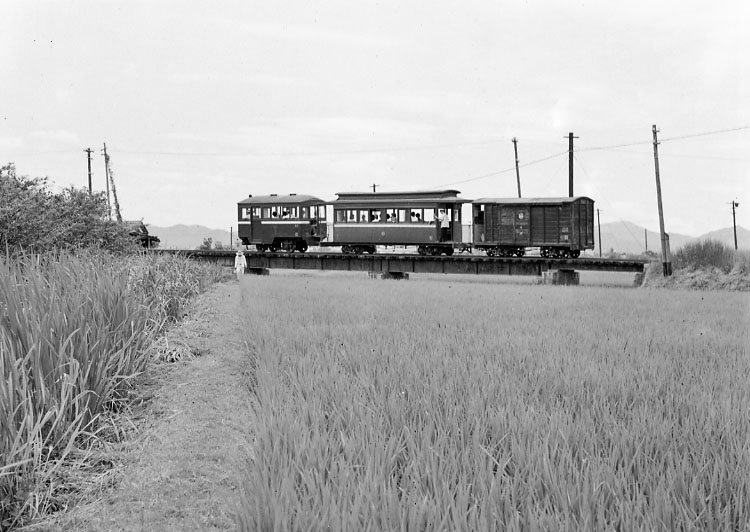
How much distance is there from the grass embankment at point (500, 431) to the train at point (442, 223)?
69.2 ft

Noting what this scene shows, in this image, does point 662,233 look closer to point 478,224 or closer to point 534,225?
point 534,225

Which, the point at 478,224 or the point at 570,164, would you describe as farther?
the point at 570,164

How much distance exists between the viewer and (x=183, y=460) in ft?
16.6

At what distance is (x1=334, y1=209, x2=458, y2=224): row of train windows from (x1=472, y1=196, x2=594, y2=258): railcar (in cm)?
164

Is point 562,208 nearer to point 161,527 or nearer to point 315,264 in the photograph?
point 315,264

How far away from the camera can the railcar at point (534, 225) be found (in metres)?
29.8

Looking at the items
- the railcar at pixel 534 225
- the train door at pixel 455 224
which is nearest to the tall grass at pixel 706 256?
the railcar at pixel 534 225

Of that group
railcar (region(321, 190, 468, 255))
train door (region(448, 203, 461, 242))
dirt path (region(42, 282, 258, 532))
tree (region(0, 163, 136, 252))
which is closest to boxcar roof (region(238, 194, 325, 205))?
railcar (region(321, 190, 468, 255))

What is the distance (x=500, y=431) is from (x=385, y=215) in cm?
2730

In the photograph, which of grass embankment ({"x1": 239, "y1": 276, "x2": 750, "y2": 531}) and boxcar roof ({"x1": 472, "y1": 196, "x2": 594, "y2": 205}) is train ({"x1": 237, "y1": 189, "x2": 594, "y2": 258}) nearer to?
boxcar roof ({"x1": 472, "y1": 196, "x2": 594, "y2": 205})

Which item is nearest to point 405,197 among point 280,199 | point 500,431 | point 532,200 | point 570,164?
point 532,200

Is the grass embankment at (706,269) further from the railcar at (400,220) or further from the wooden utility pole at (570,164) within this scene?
the wooden utility pole at (570,164)

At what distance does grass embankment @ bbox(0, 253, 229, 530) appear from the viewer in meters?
4.45

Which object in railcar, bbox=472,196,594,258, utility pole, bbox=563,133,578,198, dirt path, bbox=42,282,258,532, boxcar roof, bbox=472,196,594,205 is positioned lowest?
dirt path, bbox=42,282,258,532
